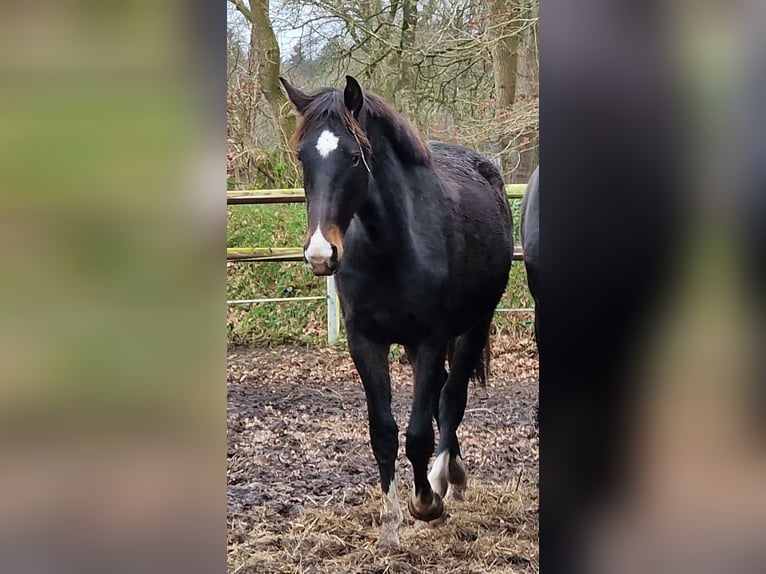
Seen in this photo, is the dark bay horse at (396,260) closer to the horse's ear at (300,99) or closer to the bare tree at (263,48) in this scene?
the horse's ear at (300,99)

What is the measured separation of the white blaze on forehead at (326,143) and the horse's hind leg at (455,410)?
124cm

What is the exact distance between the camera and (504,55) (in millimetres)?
2990

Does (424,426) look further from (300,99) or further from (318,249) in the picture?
(300,99)

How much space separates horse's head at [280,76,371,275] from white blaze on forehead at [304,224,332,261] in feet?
0.16

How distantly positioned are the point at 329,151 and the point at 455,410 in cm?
140

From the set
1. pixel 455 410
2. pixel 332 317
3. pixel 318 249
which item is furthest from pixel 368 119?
pixel 332 317

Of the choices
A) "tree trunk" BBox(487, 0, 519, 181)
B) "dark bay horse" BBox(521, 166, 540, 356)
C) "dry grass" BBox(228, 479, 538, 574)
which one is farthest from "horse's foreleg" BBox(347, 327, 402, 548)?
"tree trunk" BBox(487, 0, 519, 181)

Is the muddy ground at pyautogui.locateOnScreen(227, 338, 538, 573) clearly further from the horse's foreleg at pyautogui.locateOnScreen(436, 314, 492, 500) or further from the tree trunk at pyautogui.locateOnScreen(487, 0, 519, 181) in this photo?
the tree trunk at pyautogui.locateOnScreen(487, 0, 519, 181)
